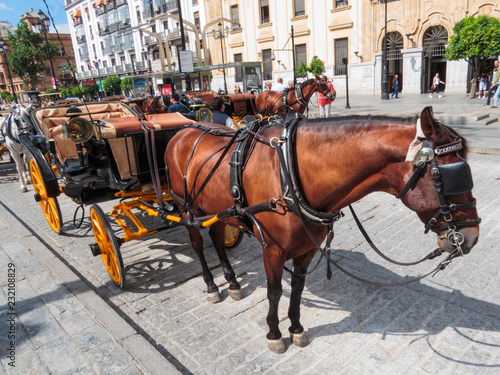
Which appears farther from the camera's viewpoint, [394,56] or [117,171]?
[394,56]

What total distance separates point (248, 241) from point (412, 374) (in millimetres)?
2881

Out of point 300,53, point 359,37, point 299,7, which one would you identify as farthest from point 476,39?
point 299,7

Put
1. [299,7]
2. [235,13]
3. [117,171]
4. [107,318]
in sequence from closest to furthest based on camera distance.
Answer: [107,318] < [117,171] < [299,7] < [235,13]

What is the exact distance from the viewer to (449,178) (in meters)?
1.88

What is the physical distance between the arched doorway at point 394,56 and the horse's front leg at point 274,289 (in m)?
27.0

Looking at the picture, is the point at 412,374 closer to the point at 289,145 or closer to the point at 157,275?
the point at 289,145

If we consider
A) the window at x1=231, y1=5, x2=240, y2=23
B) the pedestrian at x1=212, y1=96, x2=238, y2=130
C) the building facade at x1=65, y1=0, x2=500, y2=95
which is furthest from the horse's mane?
the window at x1=231, y1=5, x2=240, y2=23

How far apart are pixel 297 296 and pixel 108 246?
7.77ft

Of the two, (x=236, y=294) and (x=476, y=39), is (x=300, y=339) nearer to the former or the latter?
(x=236, y=294)

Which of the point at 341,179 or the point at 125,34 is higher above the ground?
the point at 125,34

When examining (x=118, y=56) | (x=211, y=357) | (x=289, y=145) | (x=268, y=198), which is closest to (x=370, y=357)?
(x=211, y=357)

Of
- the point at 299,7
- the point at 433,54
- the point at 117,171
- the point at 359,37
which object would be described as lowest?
the point at 117,171

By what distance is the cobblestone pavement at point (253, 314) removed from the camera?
2.79 meters

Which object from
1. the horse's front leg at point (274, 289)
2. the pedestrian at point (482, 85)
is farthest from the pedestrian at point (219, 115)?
the pedestrian at point (482, 85)
